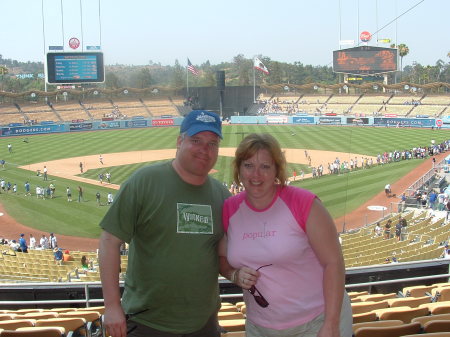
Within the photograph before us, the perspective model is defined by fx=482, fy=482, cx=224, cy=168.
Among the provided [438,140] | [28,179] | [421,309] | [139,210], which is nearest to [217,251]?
[139,210]

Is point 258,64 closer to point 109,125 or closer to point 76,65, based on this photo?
point 76,65

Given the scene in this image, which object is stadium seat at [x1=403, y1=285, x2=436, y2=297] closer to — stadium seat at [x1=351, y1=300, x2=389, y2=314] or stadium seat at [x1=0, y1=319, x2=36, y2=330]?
stadium seat at [x1=351, y1=300, x2=389, y2=314]

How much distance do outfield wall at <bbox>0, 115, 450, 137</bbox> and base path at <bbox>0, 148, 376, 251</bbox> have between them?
21936mm

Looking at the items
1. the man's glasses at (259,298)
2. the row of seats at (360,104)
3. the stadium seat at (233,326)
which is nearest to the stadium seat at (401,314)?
the stadium seat at (233,326)

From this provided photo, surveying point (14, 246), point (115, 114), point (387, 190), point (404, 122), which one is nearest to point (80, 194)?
point (14, 246)

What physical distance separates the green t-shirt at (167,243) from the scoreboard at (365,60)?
59250mm

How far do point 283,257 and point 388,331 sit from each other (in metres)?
1.16

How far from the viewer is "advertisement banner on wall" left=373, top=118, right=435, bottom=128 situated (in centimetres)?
5159

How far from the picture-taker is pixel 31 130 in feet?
169

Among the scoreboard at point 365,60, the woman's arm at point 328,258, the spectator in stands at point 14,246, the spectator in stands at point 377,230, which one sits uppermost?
the scoreboard at point 365,60

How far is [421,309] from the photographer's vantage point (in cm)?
433

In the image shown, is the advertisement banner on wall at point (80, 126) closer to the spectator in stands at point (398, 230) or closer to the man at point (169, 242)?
the spectator in stands at point (398, 230)

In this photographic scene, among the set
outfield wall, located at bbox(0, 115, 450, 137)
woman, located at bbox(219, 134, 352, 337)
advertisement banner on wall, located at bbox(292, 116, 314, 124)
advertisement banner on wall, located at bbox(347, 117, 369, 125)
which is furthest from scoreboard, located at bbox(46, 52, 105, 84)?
woman, located at bbox(219, 134, 352, 337)

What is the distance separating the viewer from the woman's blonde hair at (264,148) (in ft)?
8.86
